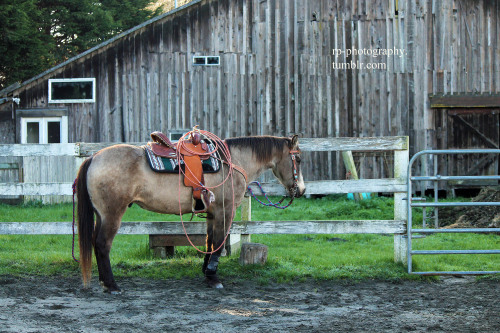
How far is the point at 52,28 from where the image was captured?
Answer: 84.0 feet

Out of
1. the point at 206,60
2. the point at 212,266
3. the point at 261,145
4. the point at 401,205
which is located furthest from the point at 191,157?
the point at 206,60

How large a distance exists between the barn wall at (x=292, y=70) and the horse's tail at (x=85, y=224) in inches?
362

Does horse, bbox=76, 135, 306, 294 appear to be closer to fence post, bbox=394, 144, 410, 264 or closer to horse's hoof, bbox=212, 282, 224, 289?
horse's hoof, bbox=212, 282, 224, 289

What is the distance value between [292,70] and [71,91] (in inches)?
223

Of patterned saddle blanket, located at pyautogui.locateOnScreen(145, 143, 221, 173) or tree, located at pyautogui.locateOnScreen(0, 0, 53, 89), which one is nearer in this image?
patterned saddle blanket, located at pyautogui.locateOnScreen(145, 143, 221, 173)

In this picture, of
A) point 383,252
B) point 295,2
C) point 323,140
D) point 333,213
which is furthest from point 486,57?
point 323,140

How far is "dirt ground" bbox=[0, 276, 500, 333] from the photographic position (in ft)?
14.7

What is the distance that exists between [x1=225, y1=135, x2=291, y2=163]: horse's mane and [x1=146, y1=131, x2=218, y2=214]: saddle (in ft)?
1.64

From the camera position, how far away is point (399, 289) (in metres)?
5.98

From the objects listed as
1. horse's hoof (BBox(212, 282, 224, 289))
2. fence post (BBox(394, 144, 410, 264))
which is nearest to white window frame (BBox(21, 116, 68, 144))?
horse's hoof (BBox(212, 282, 224, 289))

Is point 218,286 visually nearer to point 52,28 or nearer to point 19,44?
point 19,44

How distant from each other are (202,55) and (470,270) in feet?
31.8

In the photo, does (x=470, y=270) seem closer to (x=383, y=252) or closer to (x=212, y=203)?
(x=383, y=252)

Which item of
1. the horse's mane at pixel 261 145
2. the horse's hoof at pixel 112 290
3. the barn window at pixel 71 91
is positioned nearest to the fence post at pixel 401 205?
the horse's mane at pixel 261 145
